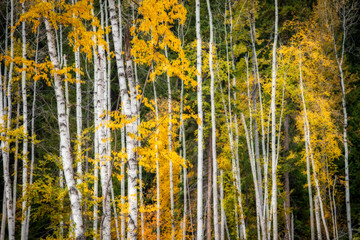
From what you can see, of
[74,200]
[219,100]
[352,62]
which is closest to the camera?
[74,200]

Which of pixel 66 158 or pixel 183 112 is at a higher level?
pixel 183 112

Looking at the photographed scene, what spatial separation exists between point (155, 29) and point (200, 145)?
310cm

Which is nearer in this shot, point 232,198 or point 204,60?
point 204,60

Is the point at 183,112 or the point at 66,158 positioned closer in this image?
the point at 66,158

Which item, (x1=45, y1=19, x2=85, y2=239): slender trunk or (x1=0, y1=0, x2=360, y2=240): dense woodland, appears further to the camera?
(x1=0, y1=0, x2=360, y2=240): dense woodland

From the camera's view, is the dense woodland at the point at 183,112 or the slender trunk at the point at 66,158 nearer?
the slender trunk at the point at 66,158

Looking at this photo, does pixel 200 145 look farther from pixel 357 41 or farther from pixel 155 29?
pixel 357 41

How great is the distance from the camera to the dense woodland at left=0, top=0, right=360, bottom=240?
14.6 feet

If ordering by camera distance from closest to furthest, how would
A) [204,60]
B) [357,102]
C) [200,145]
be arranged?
[200,145] → [204,60] → [357,102]

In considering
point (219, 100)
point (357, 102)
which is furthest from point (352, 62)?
point (219, 100)

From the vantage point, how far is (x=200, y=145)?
6.37 m

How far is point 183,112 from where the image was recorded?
13.5 metres

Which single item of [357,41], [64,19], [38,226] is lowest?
[38,226]

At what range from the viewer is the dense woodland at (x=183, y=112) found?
14.6 feet
